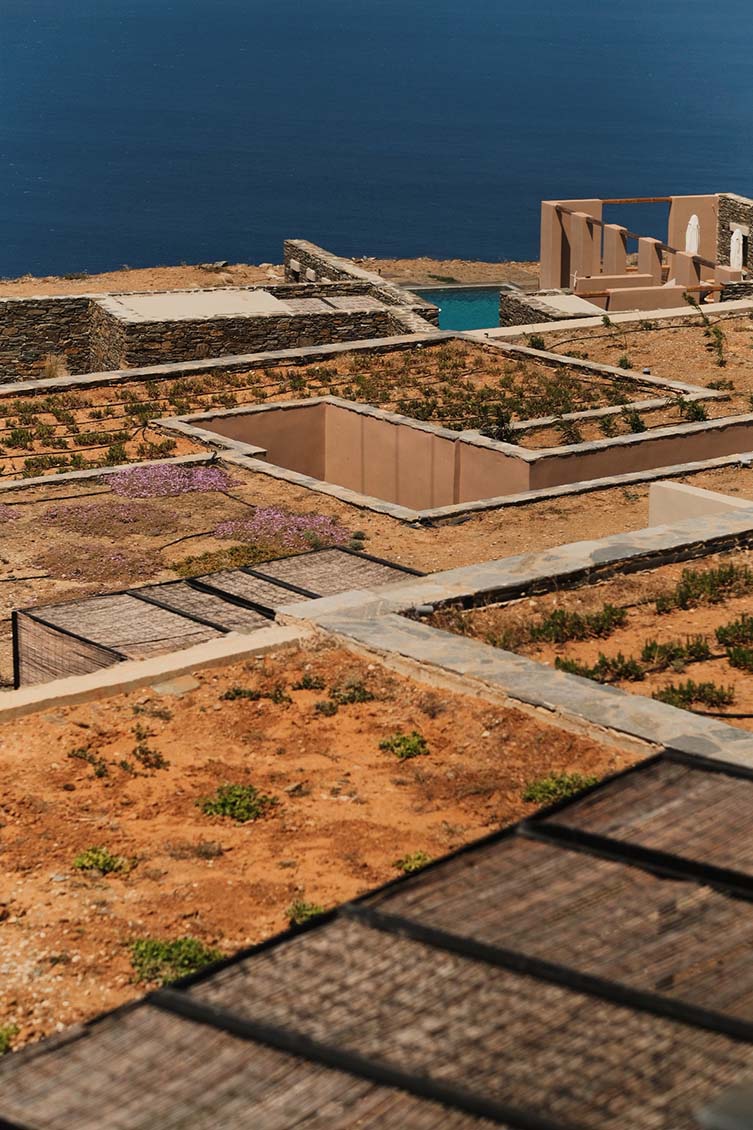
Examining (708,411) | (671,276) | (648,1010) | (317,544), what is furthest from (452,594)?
(671,276)

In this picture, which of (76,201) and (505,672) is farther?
(76,201)

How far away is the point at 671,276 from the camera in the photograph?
45.4m

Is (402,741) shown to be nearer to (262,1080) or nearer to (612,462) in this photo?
(262,1080)

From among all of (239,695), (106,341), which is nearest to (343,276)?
(106,341)

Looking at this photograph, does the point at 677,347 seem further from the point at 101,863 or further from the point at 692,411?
the point at 101,863

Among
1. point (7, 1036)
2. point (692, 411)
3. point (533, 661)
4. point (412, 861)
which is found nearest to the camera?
point (7, 1036)

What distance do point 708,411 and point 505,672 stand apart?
49.6 feet

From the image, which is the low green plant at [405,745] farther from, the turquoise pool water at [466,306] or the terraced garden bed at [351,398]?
the turquoise pool water at [466,306]

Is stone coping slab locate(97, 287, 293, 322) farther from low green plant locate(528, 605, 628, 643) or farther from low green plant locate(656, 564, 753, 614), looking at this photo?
low green plant locate(528, 605, 628, 643)

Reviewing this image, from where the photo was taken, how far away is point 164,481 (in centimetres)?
2291

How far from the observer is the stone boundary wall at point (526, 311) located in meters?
36.4

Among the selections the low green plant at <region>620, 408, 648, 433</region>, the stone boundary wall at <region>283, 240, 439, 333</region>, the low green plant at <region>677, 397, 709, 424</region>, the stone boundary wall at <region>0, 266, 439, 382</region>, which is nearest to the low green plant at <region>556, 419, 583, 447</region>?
the low green plant at <region>620, 408, 648, 433</region>

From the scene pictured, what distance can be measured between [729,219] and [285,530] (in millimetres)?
33683

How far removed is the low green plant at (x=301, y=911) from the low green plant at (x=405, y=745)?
2155 millimetres
